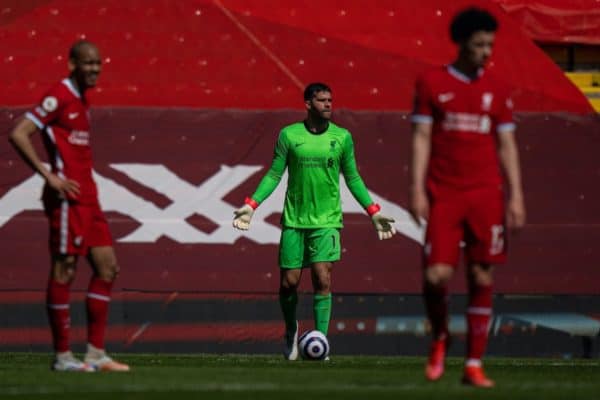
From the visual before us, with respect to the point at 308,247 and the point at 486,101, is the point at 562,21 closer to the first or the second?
the point at 308,247

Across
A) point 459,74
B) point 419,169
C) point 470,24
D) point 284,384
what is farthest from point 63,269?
point 470,24

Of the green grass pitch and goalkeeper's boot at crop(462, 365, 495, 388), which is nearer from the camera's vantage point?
the green grass pitch

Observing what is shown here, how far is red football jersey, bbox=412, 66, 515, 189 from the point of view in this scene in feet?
28.2

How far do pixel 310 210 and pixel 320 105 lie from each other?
86 cm

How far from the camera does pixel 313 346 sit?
12.5 m

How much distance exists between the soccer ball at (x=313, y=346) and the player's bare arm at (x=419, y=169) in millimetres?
3943

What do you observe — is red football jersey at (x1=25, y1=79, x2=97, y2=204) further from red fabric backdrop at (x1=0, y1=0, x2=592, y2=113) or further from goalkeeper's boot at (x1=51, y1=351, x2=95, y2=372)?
red fabric backdrop at (x1=0, y1=0, x2=592, y2=113)

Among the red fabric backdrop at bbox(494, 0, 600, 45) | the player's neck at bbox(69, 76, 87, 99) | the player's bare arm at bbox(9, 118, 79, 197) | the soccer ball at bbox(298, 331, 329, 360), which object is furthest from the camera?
the red fabric backdrop at bbox(494, 0, 600, 45)

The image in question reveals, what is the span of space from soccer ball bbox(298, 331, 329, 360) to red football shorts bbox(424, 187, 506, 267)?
398cm

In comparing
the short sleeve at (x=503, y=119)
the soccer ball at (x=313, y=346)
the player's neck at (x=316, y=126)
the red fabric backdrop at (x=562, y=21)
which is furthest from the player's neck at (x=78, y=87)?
the red fabric backdrop at (x=562, y=21)

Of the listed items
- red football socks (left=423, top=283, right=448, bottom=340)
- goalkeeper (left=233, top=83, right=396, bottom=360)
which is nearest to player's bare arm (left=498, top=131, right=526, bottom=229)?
red football socks (left=423, top=283, right=448, bottom=340)

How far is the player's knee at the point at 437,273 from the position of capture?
8562mm

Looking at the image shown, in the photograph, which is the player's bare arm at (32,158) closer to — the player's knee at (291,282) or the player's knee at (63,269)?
the player's knee at (63,269)

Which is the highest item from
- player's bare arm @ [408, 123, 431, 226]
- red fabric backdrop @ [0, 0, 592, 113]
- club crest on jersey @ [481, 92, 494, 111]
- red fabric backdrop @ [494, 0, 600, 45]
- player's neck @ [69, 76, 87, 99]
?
red fabric backdrop @ [494, 0, 600, 45]
